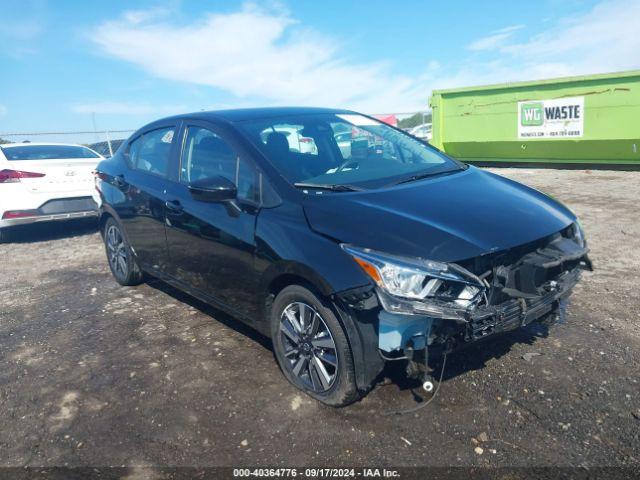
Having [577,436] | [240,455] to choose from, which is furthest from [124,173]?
[577,436]

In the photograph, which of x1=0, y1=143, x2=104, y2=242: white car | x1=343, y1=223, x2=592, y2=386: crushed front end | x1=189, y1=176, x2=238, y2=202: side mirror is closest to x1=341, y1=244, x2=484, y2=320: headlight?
x1=343, y1=223, x2=592, y2=386: crushed front end

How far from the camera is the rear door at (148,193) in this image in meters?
4.34

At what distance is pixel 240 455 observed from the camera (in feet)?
8.92

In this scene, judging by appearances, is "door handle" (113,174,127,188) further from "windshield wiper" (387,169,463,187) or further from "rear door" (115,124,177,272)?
"windshield wiper" (387,169,463,187)

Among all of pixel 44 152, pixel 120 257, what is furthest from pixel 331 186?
pixel 44 152

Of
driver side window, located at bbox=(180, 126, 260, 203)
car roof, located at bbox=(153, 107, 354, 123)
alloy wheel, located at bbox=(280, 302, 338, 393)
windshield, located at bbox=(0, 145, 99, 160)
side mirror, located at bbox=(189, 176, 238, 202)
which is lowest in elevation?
alloy wheel, located at bbox=(280, 302, 338, 393)

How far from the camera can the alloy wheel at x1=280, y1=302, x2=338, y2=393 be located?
2982 millimetres

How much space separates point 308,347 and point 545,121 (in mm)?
12462

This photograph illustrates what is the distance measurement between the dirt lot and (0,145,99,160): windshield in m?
3.57

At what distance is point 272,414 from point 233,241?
112cm

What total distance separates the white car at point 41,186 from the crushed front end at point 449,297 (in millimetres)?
6061

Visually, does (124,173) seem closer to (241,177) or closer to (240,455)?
(241,177)

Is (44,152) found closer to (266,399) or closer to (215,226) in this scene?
(215,226)

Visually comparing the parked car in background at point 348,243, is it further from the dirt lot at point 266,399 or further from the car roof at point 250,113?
the dirt lot at point 266,399
